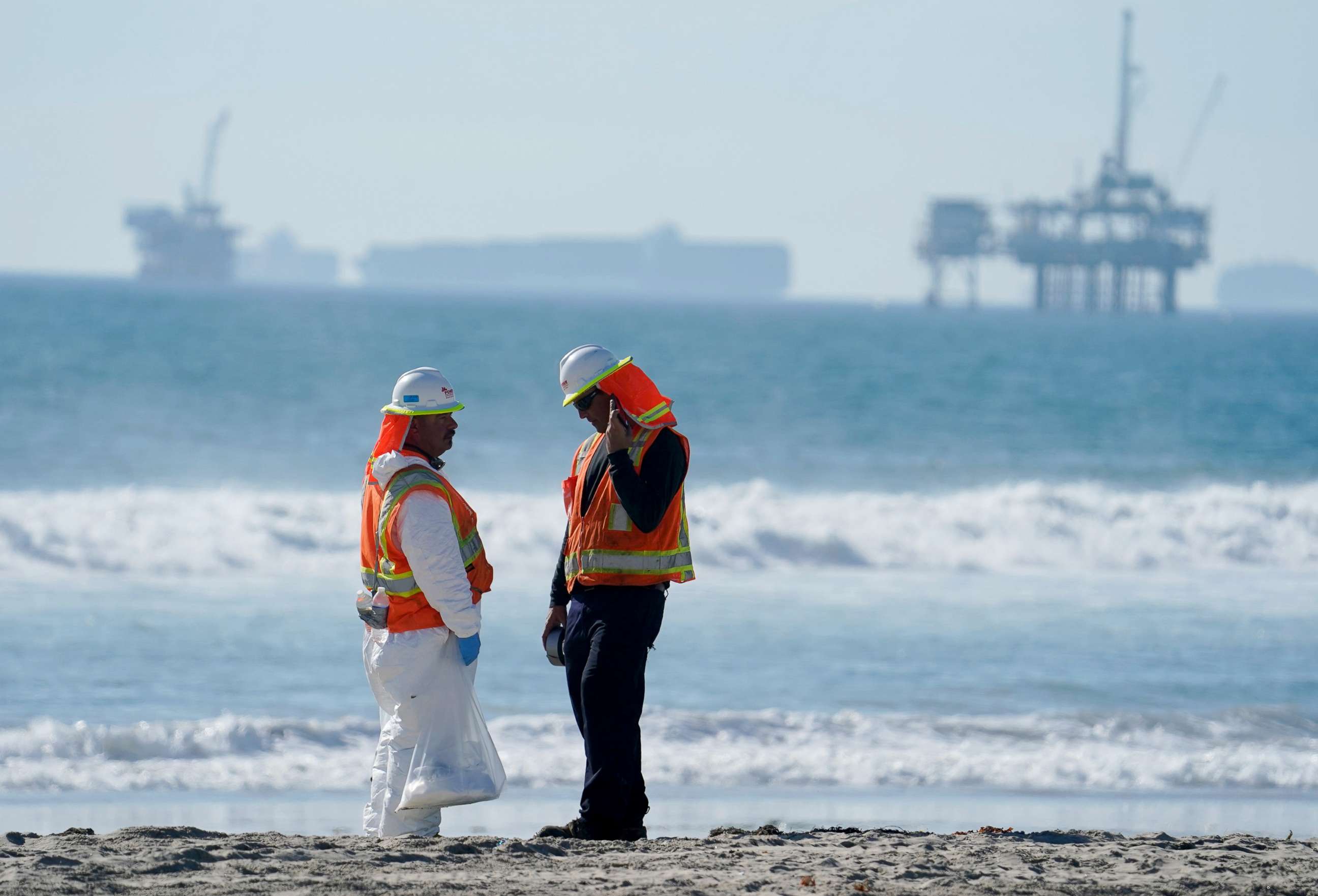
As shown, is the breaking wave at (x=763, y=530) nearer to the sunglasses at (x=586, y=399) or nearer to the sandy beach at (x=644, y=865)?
the sandy beach at (x=644, y=865)

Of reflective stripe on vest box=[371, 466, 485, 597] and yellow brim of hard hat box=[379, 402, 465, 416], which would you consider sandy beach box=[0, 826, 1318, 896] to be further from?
yellow brim of hard hat box=[379, 402, 465, 416]

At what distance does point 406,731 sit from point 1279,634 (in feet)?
26.8

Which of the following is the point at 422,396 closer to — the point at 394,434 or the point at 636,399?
the point at 394,434

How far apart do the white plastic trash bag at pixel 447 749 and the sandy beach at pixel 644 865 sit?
0.50 feet

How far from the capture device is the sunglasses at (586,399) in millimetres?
4742

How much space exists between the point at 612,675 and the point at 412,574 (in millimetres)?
681

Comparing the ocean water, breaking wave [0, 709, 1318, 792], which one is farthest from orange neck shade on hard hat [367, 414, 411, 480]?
breaking wave [0, 709, 1318, 792]

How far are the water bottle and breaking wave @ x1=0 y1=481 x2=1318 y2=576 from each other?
31.7 feet

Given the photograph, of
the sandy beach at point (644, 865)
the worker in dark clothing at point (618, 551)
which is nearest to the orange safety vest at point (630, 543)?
the worker in dark clothing at point (618, 551)

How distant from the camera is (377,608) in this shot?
485 cm

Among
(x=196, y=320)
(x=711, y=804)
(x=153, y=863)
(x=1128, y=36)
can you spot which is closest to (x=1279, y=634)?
(x=711, y=804)

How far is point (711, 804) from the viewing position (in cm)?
689

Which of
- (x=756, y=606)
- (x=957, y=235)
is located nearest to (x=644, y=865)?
(x=756, y=606)

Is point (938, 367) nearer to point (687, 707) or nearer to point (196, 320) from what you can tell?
point (196, 320)
